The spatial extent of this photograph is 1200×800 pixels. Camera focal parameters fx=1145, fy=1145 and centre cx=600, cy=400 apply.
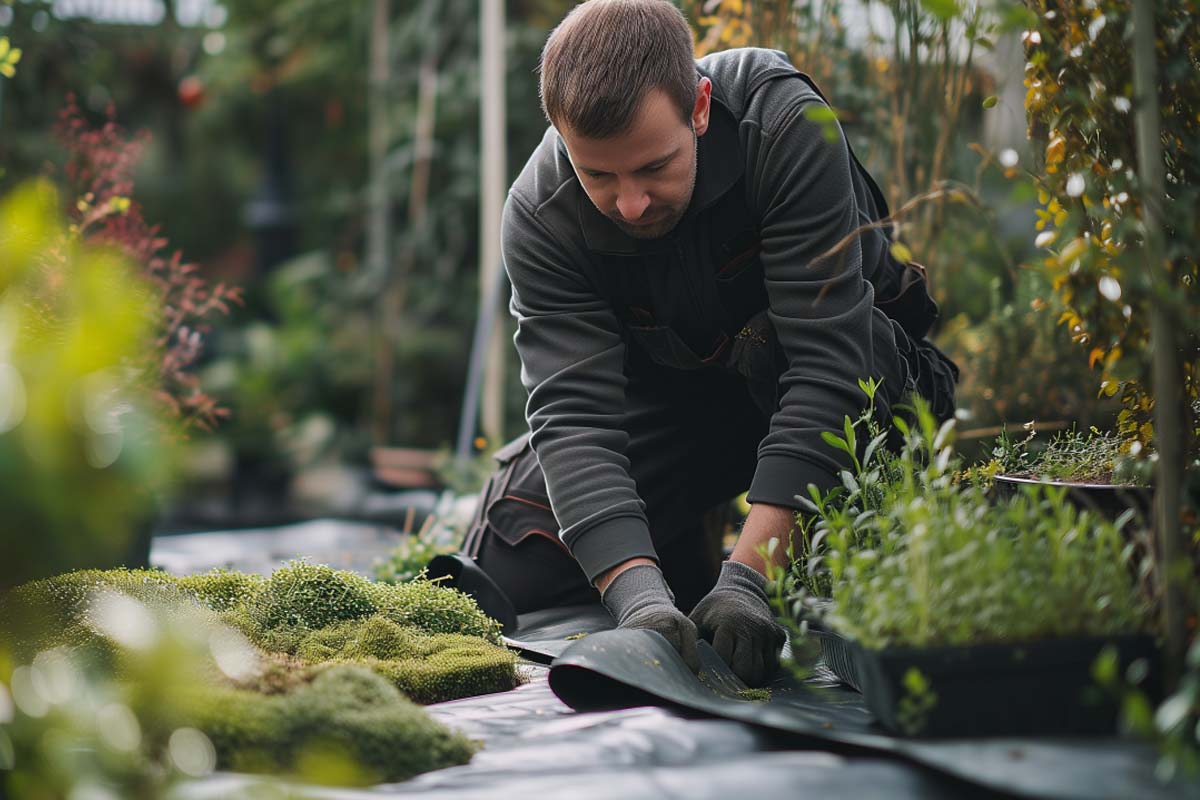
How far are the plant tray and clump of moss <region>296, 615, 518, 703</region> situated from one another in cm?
77

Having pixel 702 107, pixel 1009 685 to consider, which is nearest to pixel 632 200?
pixel 702 107

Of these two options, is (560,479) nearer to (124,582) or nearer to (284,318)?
(124,582)

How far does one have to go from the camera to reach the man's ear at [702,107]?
2.17 meters

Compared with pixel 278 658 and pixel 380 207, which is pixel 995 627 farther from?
pixel 380 207

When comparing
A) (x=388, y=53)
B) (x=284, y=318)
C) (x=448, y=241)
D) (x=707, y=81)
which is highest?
A: (x=388, y=53)

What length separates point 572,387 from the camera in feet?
7.47

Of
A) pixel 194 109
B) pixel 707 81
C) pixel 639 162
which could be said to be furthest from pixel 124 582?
pixel 194 109

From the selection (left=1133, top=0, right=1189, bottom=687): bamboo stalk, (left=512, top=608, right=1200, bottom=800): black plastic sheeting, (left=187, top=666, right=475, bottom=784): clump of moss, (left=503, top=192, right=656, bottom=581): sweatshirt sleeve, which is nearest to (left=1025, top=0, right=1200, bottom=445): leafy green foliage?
(left=1133, top=0, right=1189, bottom=687): bamboo stalk

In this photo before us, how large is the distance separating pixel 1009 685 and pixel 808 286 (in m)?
0.96

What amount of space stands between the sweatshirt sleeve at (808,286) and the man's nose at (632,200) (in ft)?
0.97

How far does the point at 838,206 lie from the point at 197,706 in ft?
4.64

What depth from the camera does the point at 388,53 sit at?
24.3ft

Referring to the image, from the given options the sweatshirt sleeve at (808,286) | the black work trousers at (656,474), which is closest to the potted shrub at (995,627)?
the sweatshirt sleeve at (808,286)

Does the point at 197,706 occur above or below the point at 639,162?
below
